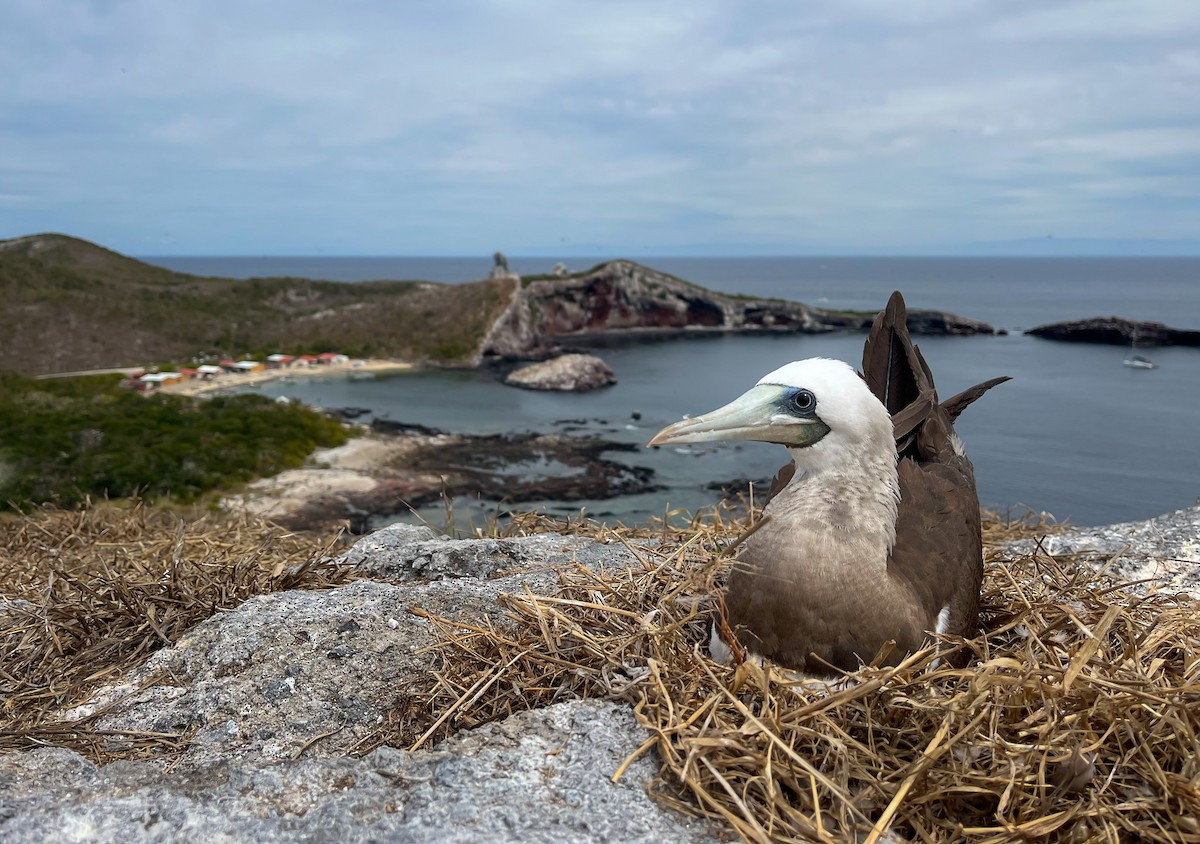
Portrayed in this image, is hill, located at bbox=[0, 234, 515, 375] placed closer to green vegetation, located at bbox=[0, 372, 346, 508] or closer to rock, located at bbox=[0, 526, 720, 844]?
green vegetation, located at bbox=[0, 372, 346, 508]

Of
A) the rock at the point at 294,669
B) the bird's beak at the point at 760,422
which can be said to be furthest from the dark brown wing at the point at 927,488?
the rock at the point at 294,669

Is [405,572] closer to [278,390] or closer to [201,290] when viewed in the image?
[278,390]

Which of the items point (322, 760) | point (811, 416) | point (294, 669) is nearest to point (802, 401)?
point (811, 416)

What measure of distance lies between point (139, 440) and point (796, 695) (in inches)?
1768

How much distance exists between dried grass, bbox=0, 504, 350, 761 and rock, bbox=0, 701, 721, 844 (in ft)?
1.41

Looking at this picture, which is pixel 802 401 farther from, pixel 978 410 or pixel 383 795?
pixel 978 410

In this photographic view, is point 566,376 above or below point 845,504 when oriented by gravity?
below

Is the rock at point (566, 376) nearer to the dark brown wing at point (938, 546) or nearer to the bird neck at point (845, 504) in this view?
the dark brown wing at point (938, 546)

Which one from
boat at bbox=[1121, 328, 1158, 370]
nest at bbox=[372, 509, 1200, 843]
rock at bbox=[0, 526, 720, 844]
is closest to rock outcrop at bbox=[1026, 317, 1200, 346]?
boat at bbox=[1121, 328, 1158, 370]

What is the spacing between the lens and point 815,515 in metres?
3.37

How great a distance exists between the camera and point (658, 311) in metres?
107

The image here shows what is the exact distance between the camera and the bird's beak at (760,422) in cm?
333

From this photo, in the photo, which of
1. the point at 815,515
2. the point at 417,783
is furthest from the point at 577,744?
the point at 815,515

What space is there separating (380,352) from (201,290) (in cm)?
3363
